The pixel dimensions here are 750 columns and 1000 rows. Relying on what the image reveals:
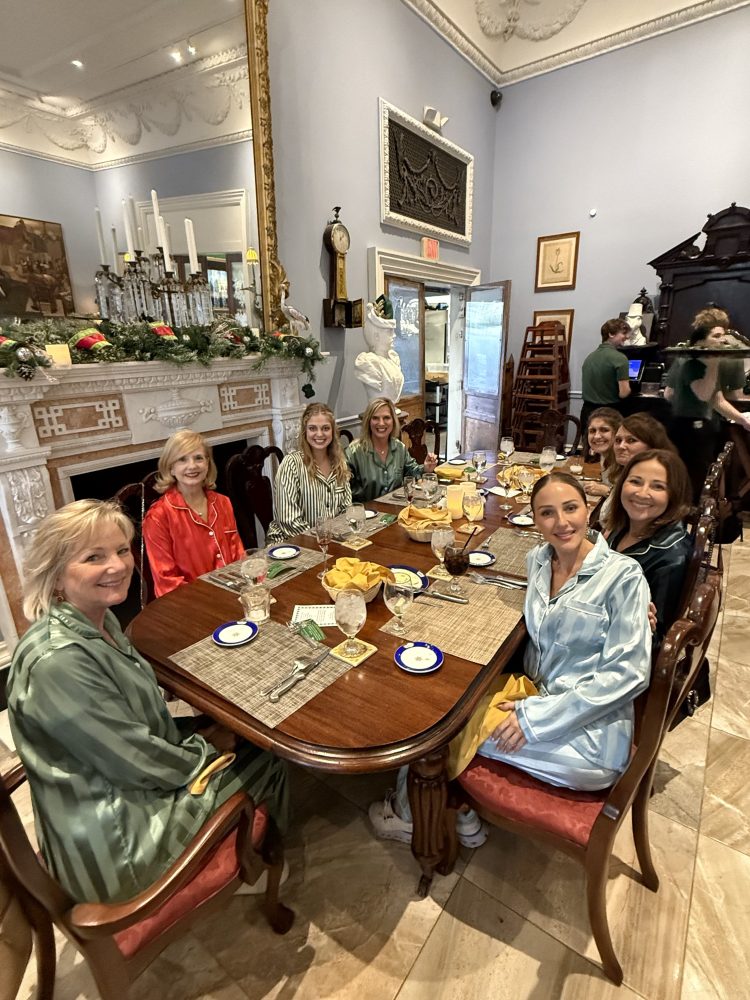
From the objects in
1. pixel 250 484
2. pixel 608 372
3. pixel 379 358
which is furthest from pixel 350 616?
pixel 608 372

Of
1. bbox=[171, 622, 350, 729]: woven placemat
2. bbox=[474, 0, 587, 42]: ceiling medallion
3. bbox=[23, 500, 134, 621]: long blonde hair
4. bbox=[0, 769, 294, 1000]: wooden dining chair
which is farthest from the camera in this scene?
bbox=[474, 0, 587, 42]: ceiling medallion

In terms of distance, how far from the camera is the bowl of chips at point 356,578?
1426mm

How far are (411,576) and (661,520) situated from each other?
800 millimetres

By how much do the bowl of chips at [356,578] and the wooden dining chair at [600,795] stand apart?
0.53 m

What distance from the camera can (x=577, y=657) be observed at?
127 cm

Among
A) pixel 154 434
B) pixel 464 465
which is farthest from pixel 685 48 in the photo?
pixel 154 434

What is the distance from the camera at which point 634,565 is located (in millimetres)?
1227

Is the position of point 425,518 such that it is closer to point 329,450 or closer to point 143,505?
point 329,450

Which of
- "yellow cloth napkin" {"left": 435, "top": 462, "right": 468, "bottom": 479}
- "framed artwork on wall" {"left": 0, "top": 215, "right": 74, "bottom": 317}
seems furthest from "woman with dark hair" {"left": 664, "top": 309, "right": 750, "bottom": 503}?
"framed artwork on wall" {"left": 0, "top": 215, "right": 74, "bottom": 317}

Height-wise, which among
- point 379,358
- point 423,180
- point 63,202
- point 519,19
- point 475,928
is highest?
point 519,19

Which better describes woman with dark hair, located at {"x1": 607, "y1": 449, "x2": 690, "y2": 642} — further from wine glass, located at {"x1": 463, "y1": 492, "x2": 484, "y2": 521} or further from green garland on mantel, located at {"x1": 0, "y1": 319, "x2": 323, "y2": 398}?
green garland on mantel, located at {"x1": 0, "y1": 319, "x2": 323, "y2": 398}

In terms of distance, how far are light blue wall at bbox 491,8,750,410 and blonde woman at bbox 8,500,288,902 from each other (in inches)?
220

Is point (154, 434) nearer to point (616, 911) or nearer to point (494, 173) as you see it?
point (616, 911)

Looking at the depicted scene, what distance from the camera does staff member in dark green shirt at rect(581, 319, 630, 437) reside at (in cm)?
419
